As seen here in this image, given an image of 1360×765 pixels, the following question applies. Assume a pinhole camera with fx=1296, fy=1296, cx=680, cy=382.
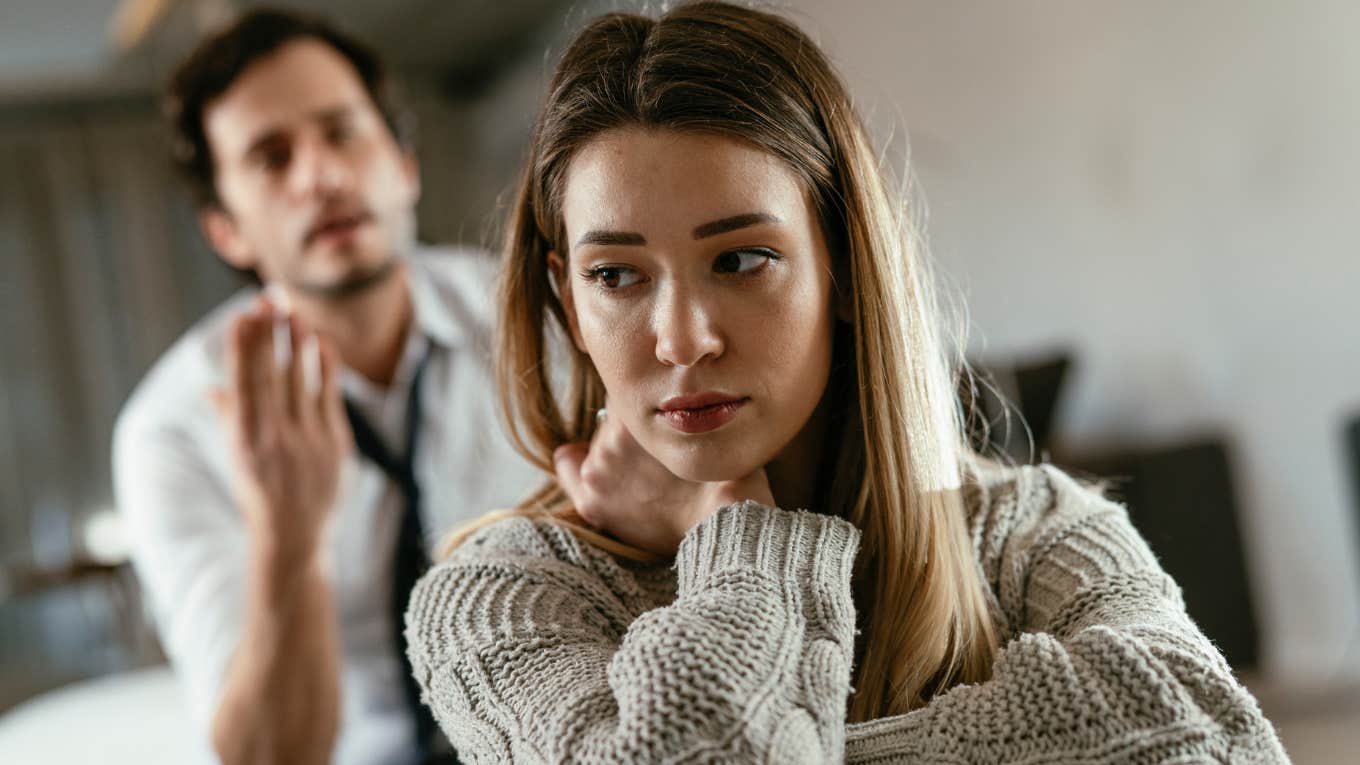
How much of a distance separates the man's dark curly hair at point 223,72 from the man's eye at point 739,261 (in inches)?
54.7

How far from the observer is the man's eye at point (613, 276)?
31.8 inches

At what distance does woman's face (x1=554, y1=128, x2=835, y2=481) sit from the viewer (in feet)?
2.55

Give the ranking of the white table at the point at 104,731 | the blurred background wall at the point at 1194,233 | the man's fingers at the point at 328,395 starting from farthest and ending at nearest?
the blurred background wall at the point at 1194,233, the man's fingers at the point at 328,395, the white table at the point at 104,731

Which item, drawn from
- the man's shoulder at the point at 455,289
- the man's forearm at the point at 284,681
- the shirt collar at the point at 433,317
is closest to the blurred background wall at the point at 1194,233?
the man's shoulder at the point at 455,289

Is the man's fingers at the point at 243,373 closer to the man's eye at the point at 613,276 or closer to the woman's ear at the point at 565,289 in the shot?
the woman's ear at the point at 565,289

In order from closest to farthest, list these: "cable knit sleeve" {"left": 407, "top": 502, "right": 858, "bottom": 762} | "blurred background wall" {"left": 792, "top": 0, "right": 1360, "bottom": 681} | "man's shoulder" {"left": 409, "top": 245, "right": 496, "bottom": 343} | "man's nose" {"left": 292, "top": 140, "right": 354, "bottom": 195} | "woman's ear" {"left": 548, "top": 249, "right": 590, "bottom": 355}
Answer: "cable knit sleeve" {"left": 407, "top": 502, "right": 858, "bottom": 762}, "woman's ear" {"left": 548, "top": 249, "right": 590, "bottom": 355}, "man's nose" {"left": 292, "top": 140, "right": 354, "bottom": 195}, "man's shoulder" {"left": 409, "top": 245, "right": 496, "bottom": 343}, "blurred background wall" {"left": 792, "top": 0, "right": 1360, "bottom": 681}

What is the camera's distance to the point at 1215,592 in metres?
2.91

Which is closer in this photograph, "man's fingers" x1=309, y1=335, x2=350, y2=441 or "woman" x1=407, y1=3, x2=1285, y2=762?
"woman" x1=407, y1=3, x2=1285, y2=762

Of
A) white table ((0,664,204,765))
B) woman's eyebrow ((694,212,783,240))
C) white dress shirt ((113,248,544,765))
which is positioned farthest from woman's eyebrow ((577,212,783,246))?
white table ((0,664,204,765))

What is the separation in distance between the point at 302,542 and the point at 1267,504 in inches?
86.9

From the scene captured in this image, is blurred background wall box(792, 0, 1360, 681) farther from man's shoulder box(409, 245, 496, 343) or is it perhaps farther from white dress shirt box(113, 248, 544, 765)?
white dress shirt box(113, 248, 544, 765)

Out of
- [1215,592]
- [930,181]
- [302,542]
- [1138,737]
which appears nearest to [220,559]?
[302,542]

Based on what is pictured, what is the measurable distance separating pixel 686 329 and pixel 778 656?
199mm

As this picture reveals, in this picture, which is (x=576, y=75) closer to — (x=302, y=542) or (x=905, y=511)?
(x=905, y=511)
